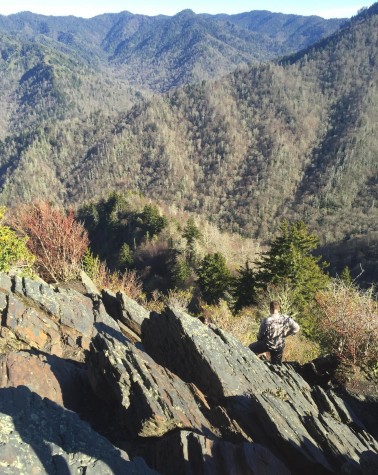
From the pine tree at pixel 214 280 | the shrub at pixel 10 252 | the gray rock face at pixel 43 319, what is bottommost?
the pine tree at pixel 214 280

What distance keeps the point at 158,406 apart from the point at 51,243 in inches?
925

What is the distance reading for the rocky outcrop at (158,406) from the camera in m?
6.89

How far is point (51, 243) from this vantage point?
29375 millimetres

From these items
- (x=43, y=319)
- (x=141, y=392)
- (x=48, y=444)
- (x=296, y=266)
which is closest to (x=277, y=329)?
(x=141, y=392)

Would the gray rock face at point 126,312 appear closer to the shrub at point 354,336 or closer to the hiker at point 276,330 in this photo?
the hiker at point 276,330

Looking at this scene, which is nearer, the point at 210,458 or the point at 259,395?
the point at 210,458

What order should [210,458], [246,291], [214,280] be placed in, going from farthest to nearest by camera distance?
[214,280]
[246,291]
[210,458]

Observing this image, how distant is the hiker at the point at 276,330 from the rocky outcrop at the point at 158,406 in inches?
40.6

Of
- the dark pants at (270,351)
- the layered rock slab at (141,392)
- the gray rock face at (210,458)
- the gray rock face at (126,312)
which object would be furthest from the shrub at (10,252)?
the gray rock face at (210,458)

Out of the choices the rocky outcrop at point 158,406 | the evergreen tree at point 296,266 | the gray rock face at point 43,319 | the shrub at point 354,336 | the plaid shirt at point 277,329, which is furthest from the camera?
the evergreen tree at point 296,266

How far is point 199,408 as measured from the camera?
31.1ft

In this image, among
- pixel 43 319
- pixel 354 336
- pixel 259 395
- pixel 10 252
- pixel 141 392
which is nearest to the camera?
pixel 141 392

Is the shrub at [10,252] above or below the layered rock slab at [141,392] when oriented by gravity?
below

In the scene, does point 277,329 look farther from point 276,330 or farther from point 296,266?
point 296,266
